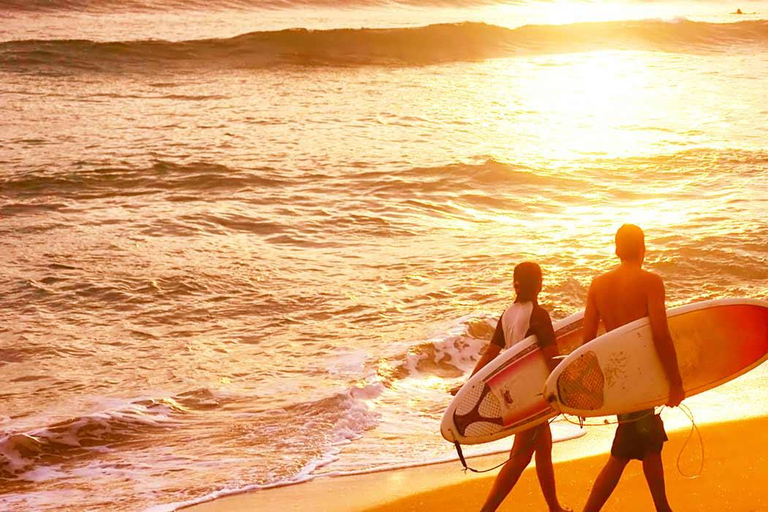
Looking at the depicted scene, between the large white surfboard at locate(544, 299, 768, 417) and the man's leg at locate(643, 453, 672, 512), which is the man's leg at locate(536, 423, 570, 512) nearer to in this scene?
the large white surfboard at locate(544, 299, 768, 417)

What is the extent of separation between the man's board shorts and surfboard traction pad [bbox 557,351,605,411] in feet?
0.54

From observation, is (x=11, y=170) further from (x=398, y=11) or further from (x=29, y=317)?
(x=398, y=11)

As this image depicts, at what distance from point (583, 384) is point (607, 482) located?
1.57 ft

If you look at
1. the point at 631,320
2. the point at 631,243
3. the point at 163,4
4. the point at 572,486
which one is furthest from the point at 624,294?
the point at 163,4

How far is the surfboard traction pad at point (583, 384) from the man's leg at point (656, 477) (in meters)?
0.34

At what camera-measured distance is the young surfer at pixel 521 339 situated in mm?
5188

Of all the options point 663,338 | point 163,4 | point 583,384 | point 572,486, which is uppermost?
point 163,4

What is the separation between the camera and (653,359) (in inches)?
199

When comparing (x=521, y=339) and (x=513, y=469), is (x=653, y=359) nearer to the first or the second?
(x=521, y=339)

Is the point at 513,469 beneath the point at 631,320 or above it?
beneath

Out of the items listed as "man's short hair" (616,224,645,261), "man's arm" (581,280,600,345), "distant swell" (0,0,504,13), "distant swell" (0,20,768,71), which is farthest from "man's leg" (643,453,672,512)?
"distant swell" (0,0,504,13)

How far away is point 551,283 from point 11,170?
921 cm

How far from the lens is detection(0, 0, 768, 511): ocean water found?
297 inches

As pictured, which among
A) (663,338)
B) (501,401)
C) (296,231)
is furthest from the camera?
(296,231)
